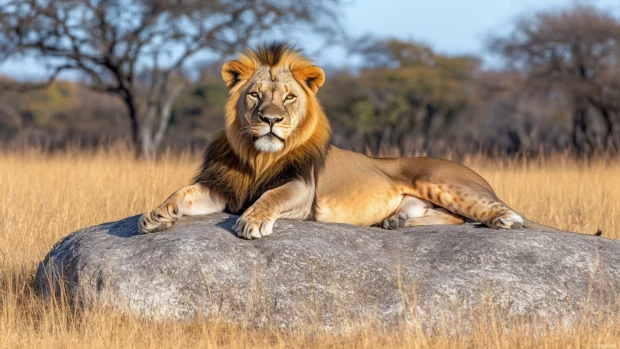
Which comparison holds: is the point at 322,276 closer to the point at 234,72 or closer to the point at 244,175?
the point at 244,175

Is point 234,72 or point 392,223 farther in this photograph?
point 392,223

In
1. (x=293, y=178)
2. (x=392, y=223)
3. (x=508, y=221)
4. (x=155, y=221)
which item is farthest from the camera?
(x=392, y=223)

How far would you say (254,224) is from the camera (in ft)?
14.1

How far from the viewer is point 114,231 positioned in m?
4.61

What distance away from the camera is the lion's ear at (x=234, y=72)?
15.9 ft

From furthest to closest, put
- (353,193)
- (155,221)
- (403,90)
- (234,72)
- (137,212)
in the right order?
1. (403,90)
2. (137,212)
3. (353,193)
4. (234,72)
5. (155,221)

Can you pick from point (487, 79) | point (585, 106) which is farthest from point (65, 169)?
point (487, 79)

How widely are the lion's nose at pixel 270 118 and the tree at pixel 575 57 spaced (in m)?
18.3

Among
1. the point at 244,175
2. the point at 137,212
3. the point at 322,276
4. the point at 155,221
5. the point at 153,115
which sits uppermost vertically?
the point at 244,175

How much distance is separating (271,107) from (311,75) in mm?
486

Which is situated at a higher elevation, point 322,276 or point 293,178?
point 293,178

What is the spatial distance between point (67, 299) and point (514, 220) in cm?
244

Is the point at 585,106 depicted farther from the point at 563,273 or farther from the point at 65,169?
the point at 563,273

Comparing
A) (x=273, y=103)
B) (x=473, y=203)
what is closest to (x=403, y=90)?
(x=473, y=203)
